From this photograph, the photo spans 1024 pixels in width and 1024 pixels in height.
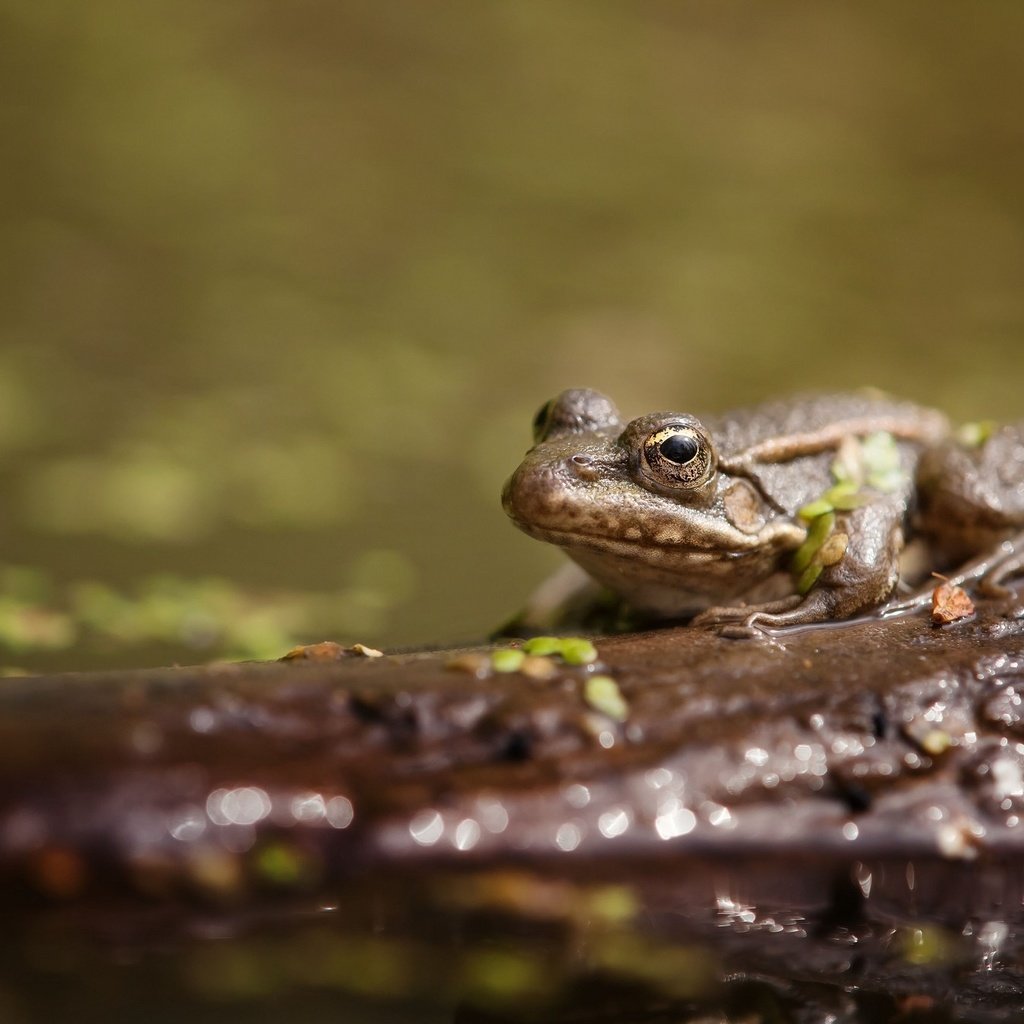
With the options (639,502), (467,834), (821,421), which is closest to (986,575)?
(821,421)

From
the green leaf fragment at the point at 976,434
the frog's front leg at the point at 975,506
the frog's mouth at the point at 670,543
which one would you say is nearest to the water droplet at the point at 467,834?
the frog's mouth at the point at 670,543

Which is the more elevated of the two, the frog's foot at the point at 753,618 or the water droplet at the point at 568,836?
the frog's foot at the point at 753,618

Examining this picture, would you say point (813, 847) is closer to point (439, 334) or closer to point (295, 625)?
point (295, 625)

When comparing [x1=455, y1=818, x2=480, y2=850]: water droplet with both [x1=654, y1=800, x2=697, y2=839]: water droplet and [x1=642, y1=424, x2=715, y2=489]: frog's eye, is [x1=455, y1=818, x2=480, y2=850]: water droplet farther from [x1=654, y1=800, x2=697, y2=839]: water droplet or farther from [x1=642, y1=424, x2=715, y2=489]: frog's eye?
[x1=642, y1=424, x2=715, y2=489]: frog's eye

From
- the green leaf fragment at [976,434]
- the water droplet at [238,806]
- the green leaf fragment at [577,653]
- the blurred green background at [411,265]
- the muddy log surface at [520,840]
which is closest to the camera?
the muddy log surface at [520,840]

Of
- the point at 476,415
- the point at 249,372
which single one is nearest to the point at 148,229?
the point at 249,372

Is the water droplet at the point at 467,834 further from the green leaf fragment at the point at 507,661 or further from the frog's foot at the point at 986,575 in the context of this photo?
the frog's foot at the point at 986,575
